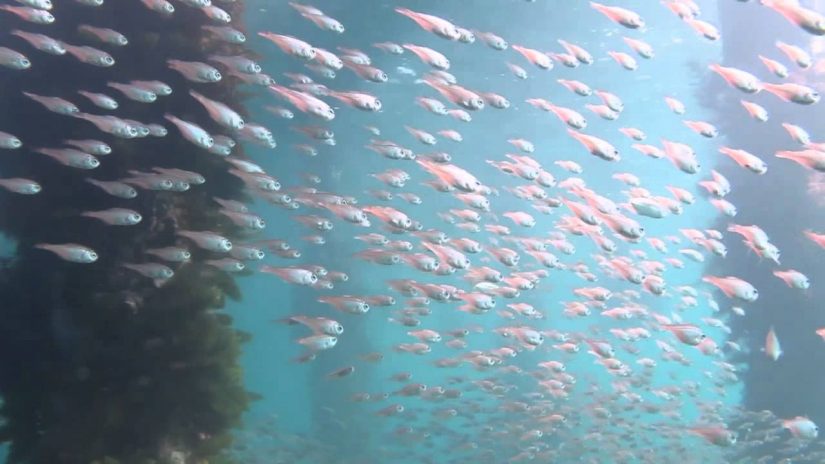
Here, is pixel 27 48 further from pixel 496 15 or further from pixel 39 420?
pixel 496 15

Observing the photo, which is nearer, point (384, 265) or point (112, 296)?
point (112, 296)

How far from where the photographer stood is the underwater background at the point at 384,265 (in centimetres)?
723

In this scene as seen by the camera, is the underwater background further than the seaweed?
Yes

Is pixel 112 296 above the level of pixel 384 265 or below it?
above

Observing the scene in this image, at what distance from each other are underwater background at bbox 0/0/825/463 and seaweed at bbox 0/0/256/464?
0.03m

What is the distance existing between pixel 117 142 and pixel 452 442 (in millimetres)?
13119

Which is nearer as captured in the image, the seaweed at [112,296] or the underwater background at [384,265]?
the seaweed at [112,296]

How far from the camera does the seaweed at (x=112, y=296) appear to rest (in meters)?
6.98

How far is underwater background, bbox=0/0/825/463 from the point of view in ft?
23.7

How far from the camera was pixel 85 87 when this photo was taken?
788 centimetres

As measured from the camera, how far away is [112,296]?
7047mm

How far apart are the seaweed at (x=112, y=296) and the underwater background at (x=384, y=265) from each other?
Answer: 0.09 feet

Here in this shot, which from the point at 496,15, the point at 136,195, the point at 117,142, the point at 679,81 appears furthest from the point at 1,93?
the point at 679,81

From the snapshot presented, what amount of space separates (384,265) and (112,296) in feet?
15.3
